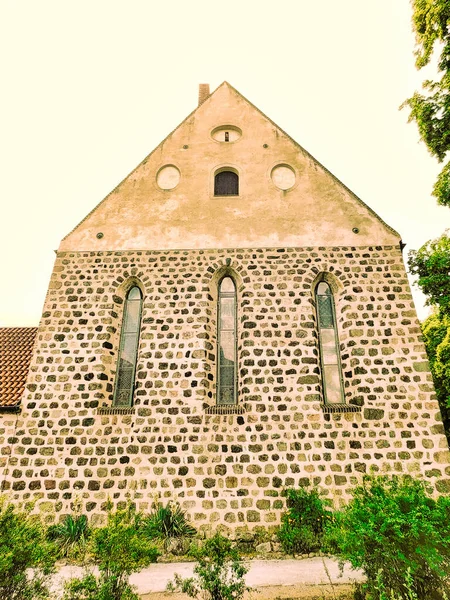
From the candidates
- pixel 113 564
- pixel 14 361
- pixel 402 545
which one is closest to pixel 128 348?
pixel 14 361

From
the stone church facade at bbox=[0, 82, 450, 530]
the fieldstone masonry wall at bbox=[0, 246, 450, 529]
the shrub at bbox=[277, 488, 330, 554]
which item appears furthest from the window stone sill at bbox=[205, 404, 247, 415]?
the shrub at bbox=[277, 488, 330, 554]

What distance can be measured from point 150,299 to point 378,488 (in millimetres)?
6248

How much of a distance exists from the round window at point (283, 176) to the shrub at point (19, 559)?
909 cm

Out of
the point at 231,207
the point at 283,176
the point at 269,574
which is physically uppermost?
the point at 283,176

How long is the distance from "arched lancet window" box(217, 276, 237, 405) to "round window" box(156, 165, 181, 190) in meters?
3.21

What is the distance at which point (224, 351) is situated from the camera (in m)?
8.77

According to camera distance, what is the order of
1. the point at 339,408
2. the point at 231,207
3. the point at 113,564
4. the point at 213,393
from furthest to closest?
the point at 231,207 < the point at 213,393 < the point at 339,408 < the point at 113,564

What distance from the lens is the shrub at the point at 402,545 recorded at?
3916 mm

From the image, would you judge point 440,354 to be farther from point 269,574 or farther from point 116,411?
point 116,411

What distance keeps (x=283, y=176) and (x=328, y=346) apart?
16.1 ft

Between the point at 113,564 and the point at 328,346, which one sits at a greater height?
the point at 328,346

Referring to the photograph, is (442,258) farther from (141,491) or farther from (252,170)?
(141,491)

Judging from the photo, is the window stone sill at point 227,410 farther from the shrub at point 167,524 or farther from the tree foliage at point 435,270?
the tree foliage at point 435,270

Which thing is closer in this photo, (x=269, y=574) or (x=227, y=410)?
(x=269, y=574)
